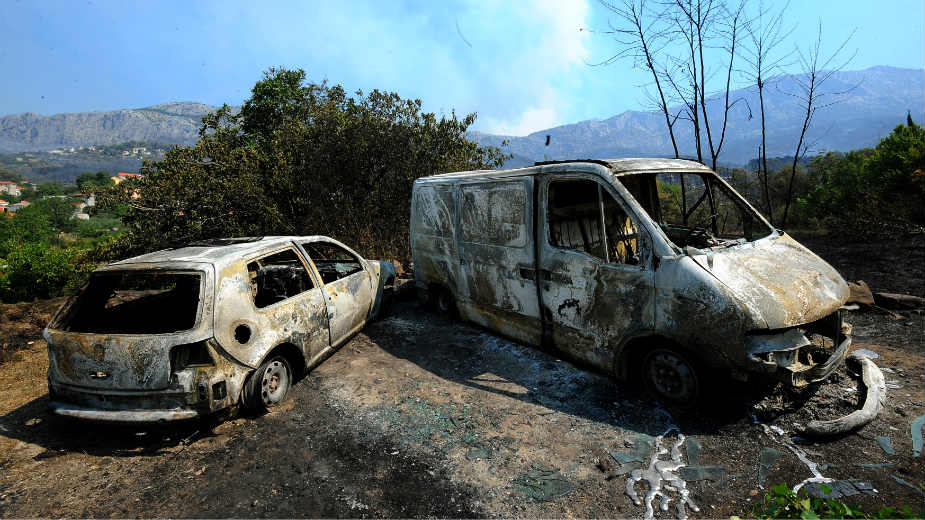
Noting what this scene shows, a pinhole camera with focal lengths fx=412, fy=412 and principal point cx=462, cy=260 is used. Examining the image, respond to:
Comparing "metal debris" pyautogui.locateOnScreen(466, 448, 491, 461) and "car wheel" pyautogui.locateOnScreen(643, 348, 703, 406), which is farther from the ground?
"car wheel" pyautogui.locateOnScreen(643, 348, 703, 406)

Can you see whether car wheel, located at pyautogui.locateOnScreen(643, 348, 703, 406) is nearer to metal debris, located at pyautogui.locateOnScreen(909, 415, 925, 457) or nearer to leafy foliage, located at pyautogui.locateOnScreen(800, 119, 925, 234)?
metal debris, located at pyautogui.locateOnScreen(909, 415, 925, 457)

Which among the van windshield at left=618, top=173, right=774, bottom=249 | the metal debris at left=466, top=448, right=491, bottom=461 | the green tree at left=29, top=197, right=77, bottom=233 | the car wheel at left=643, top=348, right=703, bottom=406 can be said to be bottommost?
the metal debris at left=466, top=448, right=491, bottom=461

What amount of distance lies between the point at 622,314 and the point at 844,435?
174 centimetres

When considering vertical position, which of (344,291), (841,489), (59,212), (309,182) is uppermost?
(59,212)

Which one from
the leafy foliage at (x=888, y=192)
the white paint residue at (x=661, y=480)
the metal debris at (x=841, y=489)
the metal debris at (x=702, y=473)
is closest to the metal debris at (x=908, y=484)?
the metal debris at (x=841, y=489)

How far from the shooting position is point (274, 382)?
392 cm

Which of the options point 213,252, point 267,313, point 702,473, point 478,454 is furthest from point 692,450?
point 213,252

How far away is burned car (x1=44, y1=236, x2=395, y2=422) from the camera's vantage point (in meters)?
3.15

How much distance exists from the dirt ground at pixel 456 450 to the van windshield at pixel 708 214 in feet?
5.12

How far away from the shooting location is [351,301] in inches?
205

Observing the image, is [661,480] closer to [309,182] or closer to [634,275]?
[634,275]

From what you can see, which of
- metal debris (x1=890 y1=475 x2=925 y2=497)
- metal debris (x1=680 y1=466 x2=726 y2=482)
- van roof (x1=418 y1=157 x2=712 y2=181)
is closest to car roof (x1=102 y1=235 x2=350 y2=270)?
van roof (x1=418 y1=157 x2=712 y2=181)

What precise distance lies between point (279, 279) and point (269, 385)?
165 centimetres

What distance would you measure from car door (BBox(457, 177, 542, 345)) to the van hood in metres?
1.73
